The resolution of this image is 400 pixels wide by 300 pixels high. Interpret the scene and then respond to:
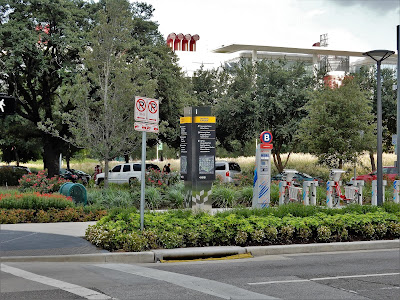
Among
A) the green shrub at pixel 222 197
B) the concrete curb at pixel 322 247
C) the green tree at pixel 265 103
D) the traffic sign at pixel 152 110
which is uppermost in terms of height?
the green tree at pixel 265 103

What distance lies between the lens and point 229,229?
13.0 meters

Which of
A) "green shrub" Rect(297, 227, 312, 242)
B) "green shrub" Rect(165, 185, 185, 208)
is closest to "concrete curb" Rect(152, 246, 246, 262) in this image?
"green shrub" Rect(297, 227, 312, 242)

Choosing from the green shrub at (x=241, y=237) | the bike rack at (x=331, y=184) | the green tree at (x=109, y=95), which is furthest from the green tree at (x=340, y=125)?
the green shrub at (x=241, y=237)

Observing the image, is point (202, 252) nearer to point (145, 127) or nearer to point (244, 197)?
point (145, 127)

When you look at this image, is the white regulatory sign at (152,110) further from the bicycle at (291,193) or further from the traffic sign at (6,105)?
the bicycle at (291,193)

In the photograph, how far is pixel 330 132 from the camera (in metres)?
32.5

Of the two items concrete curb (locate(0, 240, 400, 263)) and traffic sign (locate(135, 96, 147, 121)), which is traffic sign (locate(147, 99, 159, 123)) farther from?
concrete curb (locate(0, 240, 400, 263))

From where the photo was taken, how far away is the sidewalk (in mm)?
11172

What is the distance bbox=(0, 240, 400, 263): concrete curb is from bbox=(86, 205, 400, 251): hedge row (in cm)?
37

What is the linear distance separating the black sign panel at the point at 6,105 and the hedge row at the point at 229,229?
3.33 m

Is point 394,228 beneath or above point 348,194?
beneath

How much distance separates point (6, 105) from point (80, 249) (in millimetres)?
3551

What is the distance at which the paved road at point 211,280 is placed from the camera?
27.3 feet

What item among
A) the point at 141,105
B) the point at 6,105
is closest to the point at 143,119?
the point at 141,105
